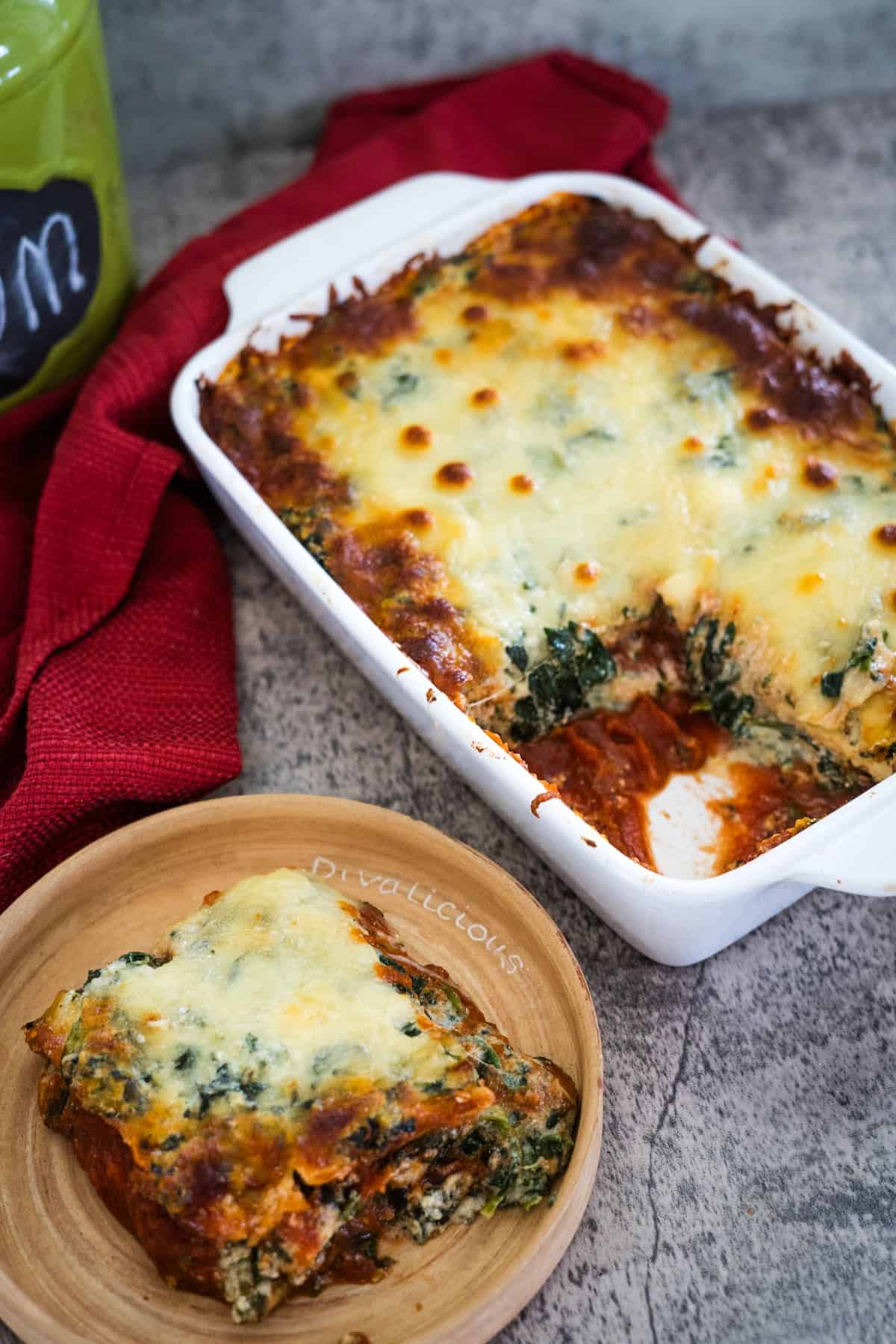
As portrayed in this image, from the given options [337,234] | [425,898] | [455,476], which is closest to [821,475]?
[455,476]

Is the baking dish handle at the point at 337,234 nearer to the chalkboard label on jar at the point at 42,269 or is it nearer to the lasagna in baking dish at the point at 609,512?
the lasagna in baking dish at the point at 609,512

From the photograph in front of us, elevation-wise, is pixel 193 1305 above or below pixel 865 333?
below

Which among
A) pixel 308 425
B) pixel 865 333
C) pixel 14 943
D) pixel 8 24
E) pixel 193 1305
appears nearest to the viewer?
pixel 193 1305

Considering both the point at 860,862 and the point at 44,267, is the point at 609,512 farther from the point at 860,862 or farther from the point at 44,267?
the point at 44,267

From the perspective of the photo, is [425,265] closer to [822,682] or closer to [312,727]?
[312,727]

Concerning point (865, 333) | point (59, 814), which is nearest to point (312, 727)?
point (59, 814)

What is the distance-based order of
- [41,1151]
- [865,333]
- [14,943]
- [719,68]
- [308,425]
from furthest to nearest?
[719,68] → [865,333] → [308,425] → [14,943] → [41,1151]

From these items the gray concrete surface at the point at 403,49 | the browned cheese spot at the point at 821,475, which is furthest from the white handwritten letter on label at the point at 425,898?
the gray concrete surface at the point at 403,49
